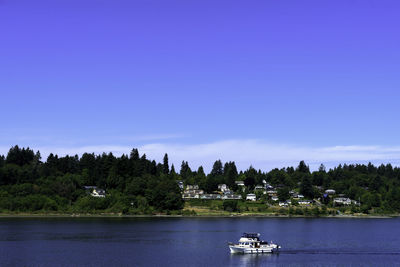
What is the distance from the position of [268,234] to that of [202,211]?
74.8 metres

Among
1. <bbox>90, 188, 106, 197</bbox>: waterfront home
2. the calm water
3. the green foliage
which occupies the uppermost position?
<bbox>90, 188, 106, 197</bbox>: waterfront home

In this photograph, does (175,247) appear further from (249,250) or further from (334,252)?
(334,252)

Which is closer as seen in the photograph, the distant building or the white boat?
the white boat

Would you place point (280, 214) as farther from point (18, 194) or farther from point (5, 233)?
point (5, 233)

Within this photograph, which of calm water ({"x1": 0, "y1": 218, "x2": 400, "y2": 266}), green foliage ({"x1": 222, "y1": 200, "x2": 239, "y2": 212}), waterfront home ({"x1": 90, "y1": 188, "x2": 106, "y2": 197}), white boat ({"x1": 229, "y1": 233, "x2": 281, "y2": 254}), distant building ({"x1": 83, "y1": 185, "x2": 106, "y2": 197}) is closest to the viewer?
calm water ({"x1": 0, "y1": 218, "x2": 400, "y2": 266})

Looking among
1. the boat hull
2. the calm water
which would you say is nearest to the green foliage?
the calm water

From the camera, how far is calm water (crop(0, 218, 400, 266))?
76562 mm

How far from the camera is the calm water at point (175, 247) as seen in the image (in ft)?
251

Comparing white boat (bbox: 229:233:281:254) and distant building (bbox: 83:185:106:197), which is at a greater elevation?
distant building (bbox: 83:185:106:197)

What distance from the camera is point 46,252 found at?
276ft

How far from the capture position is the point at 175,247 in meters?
92.9

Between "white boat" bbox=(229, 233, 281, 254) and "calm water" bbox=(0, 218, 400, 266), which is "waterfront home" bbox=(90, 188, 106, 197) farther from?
"white boat" bbox=(229, 233, 281, 254)

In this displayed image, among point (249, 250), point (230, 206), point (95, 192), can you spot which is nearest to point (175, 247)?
point (249, 250)

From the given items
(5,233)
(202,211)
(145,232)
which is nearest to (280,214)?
(202,211)
